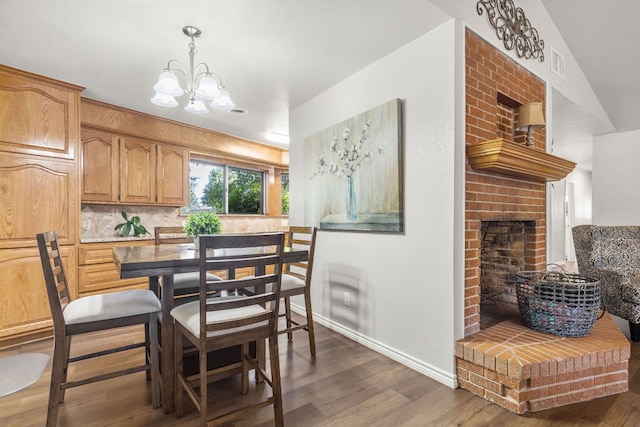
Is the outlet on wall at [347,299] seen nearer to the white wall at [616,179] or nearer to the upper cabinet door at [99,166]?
the upper cabinet door at [99,166]

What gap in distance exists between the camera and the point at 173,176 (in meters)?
4.17

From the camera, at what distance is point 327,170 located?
10.3 feet

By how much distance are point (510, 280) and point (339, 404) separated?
1.99 meters

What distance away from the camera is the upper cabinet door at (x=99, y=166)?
349cm

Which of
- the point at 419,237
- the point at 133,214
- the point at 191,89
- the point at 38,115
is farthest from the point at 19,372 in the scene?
the point at 133,214

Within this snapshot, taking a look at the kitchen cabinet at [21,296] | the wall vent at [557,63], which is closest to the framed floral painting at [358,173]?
the wall vent at [557,63]

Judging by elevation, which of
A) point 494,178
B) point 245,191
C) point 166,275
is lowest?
point 166,275

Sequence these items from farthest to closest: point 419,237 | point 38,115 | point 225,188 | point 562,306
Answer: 1. point 225,188
2. point 38,115
3. point 419,237
4. point 562,306

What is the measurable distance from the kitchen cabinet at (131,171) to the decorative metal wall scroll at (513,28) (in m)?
3.68

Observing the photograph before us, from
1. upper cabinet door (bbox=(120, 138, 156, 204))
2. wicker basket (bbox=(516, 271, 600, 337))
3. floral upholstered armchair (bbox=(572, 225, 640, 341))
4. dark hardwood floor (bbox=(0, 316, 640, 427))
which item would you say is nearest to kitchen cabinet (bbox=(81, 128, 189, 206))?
upper cabinet door (bbox=(120, 138, 156, 204))

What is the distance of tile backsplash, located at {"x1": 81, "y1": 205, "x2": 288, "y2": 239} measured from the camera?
3.75 m

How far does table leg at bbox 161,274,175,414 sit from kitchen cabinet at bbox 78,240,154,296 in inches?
76.9

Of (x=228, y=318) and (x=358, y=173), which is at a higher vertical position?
(x=358, y=173)

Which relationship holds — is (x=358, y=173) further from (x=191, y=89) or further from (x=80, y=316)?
(x=80, y=316)
